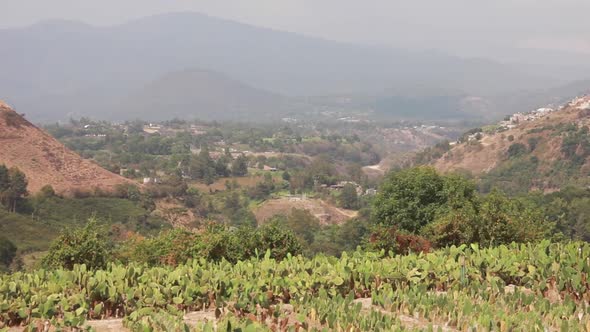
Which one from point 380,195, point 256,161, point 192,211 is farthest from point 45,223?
point 256,161

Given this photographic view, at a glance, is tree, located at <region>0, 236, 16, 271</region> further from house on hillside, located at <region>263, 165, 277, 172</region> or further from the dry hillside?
house on hillside, located at <region>263, 165, 277, 172</region>

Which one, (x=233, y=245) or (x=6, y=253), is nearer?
(x=233, y=245)

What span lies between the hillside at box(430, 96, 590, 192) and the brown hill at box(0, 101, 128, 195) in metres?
67.0

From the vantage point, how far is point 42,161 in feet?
265

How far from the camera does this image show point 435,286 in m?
12.9

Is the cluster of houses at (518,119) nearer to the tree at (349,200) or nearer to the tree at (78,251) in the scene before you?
the tree at (349,200)

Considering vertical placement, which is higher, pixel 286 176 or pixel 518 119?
pixel 518 119

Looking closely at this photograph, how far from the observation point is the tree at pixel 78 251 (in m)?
22.5

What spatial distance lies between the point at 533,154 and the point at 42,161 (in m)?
88.7

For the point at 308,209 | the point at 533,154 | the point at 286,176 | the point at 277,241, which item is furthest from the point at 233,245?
the point at 286,176

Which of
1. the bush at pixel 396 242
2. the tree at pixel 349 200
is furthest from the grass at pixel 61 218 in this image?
the bush at pixel 396 242

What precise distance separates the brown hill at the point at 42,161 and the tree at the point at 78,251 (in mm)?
56278

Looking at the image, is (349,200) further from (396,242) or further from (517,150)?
(396,242)

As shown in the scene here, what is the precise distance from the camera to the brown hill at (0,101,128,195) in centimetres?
7738
